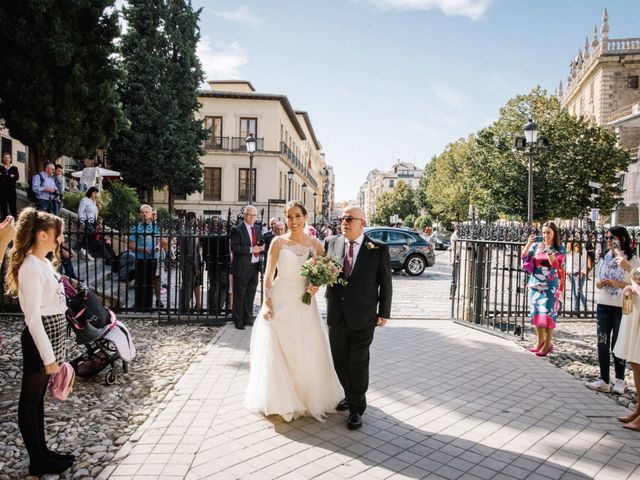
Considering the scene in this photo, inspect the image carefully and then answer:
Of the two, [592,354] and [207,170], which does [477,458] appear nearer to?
[592,354]

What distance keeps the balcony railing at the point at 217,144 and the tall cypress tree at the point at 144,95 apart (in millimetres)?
10124

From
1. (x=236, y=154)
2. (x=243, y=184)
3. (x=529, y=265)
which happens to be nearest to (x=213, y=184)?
(x=243, y=184)

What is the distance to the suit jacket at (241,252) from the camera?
877 cm

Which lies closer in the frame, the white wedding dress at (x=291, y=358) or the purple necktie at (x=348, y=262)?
the white wedding dress at (x=291, y=358)

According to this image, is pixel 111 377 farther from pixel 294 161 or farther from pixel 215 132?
pixel 294 161

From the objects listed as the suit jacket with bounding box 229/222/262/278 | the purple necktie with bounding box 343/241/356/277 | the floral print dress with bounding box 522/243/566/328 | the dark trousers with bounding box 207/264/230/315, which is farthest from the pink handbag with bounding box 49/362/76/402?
the floral print dress with bounding box 522/243/566/328

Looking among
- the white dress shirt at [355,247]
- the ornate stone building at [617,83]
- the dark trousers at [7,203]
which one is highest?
the ornate stone building at [617,83]

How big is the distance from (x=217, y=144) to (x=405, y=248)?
85.4ft

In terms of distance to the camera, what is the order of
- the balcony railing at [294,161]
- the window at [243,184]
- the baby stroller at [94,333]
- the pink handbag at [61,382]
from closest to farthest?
the pink handbag at [61,382]
the baby stroller at [94,333]
the window at [243,184]
the balcony railing at [294,161]

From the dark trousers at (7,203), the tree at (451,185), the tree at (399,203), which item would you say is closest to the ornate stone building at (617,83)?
the tree at (451,185)

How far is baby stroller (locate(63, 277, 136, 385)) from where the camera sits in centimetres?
522

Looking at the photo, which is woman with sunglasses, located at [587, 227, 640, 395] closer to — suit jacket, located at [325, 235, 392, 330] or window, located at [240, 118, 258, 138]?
suit jacket, located at [325, 235, 392, 330]

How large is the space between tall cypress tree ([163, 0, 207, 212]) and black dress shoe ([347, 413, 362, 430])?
2779 centimetres

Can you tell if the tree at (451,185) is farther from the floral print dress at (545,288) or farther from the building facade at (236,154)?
the floral print dress at (545,288)
